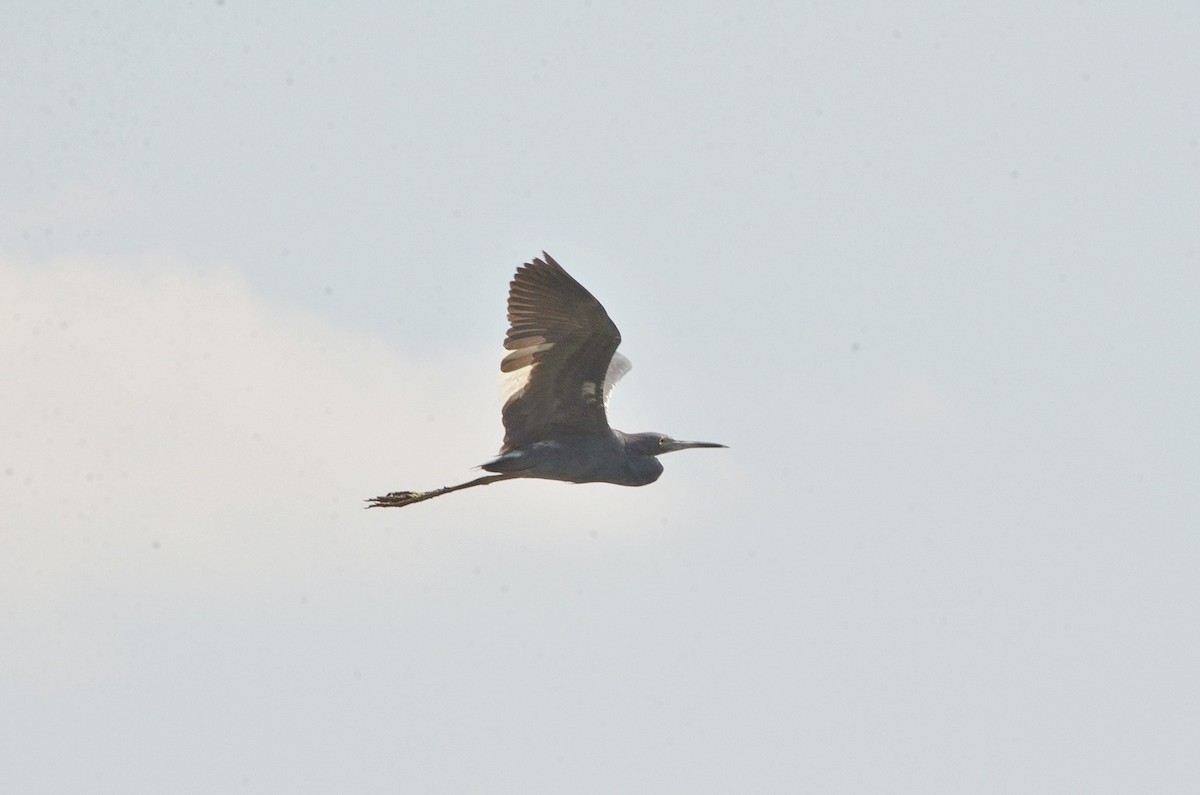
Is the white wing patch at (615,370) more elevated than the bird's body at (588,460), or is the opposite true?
the white wing patch at (615,370)

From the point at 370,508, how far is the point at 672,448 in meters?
3.36

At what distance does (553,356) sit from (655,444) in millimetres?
1806

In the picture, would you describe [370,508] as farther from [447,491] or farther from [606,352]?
[606,352]

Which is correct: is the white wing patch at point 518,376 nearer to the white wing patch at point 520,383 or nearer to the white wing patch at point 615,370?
the white wing patch at point 520,383

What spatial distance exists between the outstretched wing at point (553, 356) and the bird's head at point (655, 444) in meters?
0.44

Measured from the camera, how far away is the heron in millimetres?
33375

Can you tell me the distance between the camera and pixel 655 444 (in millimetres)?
34875

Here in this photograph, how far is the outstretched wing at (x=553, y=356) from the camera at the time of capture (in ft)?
109

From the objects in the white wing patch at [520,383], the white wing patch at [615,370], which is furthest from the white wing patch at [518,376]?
the white wing patch at [615,370]

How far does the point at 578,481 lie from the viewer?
34.7 meters

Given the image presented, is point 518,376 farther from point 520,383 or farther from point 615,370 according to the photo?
point 615,370

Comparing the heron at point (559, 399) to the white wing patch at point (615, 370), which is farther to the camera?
the white wing patch at point (615, 370)

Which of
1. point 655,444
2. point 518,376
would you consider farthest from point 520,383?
point 655,444

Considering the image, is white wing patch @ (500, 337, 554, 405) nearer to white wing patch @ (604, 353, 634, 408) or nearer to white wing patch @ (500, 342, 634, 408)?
white wing patch @ (500, 342, 634, 408)
